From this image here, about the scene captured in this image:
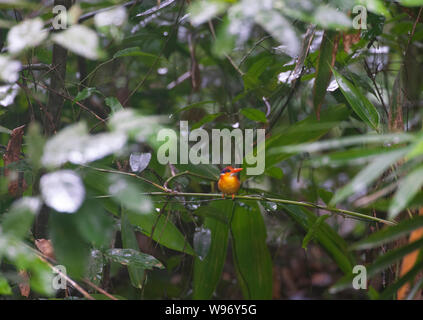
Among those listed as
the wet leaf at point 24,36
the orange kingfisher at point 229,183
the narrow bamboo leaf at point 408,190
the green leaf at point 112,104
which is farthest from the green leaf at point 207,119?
the narrow bamboo leaf at point 408,190

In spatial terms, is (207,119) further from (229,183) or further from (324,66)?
(324,66)

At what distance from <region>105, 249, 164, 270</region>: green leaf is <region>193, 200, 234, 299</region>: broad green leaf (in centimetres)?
29

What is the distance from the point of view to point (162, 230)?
105cm

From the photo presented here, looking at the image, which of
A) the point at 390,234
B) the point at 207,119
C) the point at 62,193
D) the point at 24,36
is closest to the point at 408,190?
the point at 390,234

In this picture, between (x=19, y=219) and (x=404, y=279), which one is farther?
(x=404, y=279)

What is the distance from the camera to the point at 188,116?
1.53 m

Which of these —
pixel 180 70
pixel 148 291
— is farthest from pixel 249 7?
pixel 180 70

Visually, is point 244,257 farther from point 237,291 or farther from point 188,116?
point 188,116

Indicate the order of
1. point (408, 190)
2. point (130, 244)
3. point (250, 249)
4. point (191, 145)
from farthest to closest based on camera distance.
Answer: point (191, 145)
point (250, 249)
point (130, 244)
point (408, 190)

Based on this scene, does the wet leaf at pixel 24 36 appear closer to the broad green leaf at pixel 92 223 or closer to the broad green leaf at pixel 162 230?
the broad green leaf at pixel 92 223

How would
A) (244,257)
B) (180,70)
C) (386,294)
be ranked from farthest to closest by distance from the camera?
(180,70) < (244,257) < (386,294)

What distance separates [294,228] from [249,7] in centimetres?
126

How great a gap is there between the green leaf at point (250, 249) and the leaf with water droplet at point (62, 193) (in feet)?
2.55

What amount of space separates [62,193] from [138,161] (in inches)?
17.7
